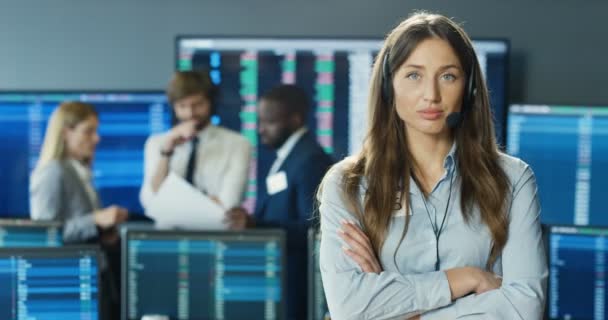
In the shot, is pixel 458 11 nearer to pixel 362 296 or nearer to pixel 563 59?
pixel 563 59

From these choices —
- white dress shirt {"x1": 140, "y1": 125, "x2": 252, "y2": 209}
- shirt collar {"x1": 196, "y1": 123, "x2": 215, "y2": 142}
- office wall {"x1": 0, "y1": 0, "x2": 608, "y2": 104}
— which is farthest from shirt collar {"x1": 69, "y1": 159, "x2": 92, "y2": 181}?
office wall {"x1": 0, "y1": 0, "x2": 608, "y2": 104}

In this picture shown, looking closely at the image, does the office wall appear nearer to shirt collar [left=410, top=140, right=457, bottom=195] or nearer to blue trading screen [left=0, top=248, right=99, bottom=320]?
blue trading screen [left=0, top=248, right=99, bottom=320]

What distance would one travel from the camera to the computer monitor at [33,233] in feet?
12.1

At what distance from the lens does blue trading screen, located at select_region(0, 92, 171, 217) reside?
15.9 feet

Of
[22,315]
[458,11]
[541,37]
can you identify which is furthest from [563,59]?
[22,315]

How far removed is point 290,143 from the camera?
188 inches

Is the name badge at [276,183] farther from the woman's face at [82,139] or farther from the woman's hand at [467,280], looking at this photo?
the woman's hand at [467,280]

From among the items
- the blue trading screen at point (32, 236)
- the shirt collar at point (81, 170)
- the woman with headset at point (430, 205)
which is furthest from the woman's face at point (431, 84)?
the shirt collar at point (81, 170)

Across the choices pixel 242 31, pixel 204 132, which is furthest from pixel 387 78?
pixel 242 31

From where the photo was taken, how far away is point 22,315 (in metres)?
2.93

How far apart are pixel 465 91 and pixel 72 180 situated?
9.41 ft

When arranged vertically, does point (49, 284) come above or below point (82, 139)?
below

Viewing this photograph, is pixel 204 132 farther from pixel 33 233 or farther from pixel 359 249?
pixel 359 249

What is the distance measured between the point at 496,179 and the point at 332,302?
0.40 meters
